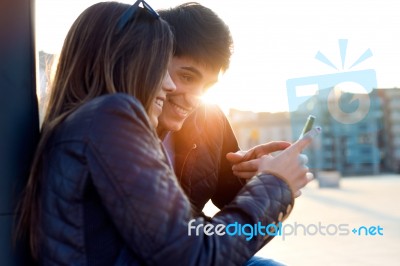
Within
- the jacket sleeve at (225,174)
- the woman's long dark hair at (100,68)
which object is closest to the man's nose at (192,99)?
the jacket sleeve at (225,174)

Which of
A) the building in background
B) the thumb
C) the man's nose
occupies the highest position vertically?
the man's nose

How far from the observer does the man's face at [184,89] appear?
1875 millimetres

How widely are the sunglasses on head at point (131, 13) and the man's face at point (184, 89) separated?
0.60 m

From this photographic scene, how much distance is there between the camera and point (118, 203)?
108 cm

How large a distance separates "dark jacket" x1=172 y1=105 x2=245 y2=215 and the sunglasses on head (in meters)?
0.65

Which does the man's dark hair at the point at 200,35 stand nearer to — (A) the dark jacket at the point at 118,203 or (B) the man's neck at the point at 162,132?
(B) the man's neck at the point at 162,132

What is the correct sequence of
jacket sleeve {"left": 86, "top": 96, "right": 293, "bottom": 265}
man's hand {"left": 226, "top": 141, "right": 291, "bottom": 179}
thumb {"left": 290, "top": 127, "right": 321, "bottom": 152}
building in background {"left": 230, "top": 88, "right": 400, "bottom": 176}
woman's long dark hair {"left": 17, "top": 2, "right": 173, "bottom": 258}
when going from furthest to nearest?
building in background {"left": 230, "top": 88, "right": 400, "bottom": 176} < man's hand {"left": 226, "top": 141, "right": 291, "bottom": 179} < thumb {"left": 290, "top": 127, "right": 321, "bottom": 152} < woman's long dark hair {"left": 17, "top": 2, "right": 173, "bottom": 258} < jacket sleeve {"left": 86, "top": 96, "right": 293, "bottom": 265}

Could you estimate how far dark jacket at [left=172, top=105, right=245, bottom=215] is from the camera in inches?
72.1

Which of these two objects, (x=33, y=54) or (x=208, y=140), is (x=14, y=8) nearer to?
(x=33, y=54)

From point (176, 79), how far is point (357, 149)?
61.0 m

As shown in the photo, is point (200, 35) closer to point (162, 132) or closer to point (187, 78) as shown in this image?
point (187, 78)

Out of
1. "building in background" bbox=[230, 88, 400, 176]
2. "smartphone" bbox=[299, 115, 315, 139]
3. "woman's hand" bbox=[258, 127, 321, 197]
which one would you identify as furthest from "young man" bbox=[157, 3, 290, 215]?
"building in background" bbox=[230, 88, 400, 176]

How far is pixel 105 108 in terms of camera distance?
1.10 metres

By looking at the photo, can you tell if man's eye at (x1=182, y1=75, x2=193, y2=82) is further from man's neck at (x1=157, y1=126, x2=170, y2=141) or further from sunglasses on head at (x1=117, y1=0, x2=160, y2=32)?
sunglasses on head at (x1=117, y1=0, x2=160, y2=32)
